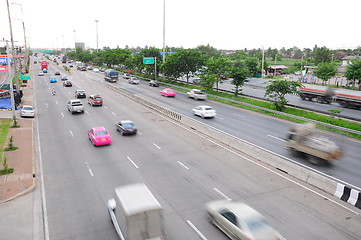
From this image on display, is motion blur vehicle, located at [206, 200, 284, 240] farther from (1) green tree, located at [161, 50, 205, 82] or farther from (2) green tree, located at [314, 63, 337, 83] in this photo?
(2) green tree, located at [314, 63, 337, 83]

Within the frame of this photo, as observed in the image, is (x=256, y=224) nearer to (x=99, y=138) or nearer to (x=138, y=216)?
(x=138, y=216)

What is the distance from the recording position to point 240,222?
11.6 m

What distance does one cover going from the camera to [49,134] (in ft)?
95.8

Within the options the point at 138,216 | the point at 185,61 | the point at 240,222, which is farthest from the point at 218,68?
the point at 138,216

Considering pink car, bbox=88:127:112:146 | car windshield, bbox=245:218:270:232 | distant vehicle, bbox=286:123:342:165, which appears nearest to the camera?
car windshield, bbox=245:218:270:232

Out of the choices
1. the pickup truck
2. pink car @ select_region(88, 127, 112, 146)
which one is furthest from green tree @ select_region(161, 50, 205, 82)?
pink car @ select_region(88, 127, 112, 146)

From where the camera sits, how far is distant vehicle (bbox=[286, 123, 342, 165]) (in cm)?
2050

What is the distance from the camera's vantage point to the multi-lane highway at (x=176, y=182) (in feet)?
43.8

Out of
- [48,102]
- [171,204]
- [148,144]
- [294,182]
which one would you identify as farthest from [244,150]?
[48,102]

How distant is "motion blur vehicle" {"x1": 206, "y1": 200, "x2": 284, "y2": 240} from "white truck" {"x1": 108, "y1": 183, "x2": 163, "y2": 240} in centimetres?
305

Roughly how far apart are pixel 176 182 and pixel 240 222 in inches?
278

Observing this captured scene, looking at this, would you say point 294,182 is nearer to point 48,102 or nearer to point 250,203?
point 250,203

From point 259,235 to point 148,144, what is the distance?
53.2 feet

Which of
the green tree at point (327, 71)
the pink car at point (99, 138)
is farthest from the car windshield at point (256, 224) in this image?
the green tree at point (327, 71)
